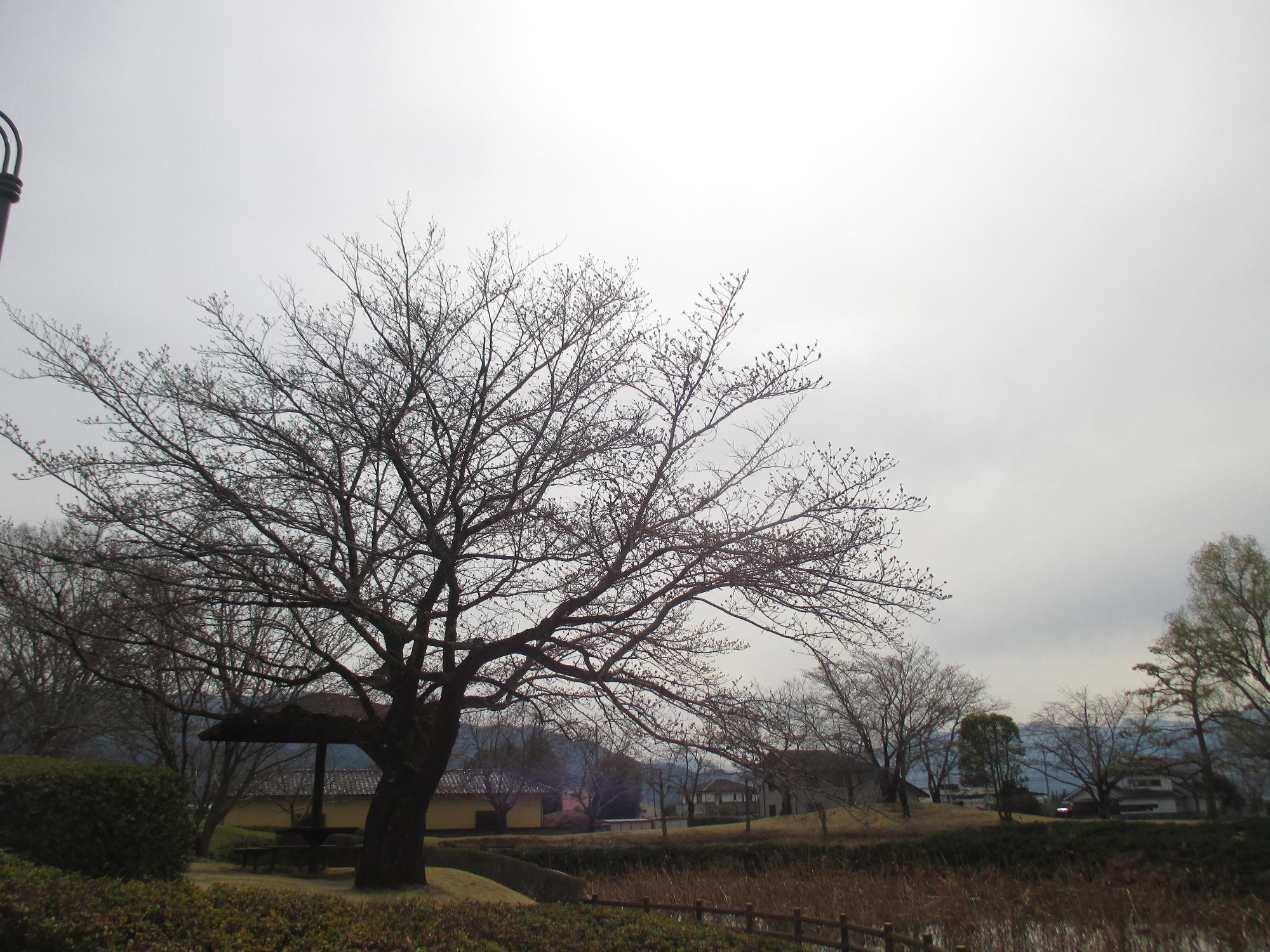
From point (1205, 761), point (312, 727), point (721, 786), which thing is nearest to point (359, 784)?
point (312, 727)

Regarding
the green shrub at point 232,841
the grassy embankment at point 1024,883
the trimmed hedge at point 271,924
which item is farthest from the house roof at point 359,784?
the trimmed hedge at point 271,924

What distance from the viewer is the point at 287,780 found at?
3381 centimetres

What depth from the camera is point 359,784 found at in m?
41.4

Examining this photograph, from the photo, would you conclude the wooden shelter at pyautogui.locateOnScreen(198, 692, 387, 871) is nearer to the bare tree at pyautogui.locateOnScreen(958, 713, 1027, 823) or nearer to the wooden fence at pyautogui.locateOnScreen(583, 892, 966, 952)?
the wooden fence at pyautogui.locateOnScreen(583, 892, 966, 952)

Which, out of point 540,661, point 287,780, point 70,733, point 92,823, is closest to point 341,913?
point 92,823

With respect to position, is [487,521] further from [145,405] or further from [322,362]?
[145,405]

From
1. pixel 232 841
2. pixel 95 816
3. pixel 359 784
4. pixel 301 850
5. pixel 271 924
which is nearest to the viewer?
pixel 271 924

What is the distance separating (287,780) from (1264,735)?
3934 cm

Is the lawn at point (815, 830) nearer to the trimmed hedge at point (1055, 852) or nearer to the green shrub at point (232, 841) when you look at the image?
the trimmed hedge at point (1055, 852)

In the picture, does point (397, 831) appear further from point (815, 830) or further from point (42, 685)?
point (815, 830)

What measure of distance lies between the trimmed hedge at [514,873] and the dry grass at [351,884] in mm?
1458

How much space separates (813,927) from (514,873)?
719 centimetres

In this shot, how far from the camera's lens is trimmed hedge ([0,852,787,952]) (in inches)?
205

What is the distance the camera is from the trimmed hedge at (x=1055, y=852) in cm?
1420
